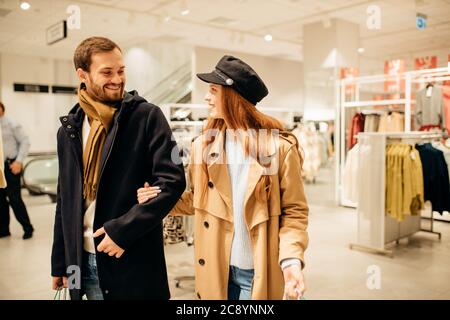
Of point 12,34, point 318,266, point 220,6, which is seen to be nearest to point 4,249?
point 12,34

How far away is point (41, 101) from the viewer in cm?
1077

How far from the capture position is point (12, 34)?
3.52 m

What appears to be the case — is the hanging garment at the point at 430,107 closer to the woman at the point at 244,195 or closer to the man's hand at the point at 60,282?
the woman at the point at 244,195

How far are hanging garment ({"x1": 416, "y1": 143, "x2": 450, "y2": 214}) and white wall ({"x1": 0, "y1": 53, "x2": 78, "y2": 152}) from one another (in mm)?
8528

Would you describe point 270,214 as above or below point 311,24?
below

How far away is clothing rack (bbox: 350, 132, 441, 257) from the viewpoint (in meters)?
4.02

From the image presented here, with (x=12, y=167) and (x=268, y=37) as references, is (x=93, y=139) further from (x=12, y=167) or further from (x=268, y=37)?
(x=268, y=37)

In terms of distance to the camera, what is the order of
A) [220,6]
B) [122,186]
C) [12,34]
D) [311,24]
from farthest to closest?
[311,24] < [220,6] < [12,34] < [122,186]

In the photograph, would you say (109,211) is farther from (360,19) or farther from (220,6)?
(360,19)

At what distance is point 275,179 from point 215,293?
463 mm

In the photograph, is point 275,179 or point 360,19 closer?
point 275,179

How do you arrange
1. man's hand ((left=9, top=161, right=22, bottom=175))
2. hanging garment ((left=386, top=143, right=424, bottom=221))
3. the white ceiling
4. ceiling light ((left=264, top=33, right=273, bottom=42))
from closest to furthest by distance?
1. hanging garment ((left=386, top=143, right=424, bottom=221))
2. man's hand ((left=9, top=161, right=22, bottom=175))
3. the white ceiling
4. ceiling light ((left=264, top=33, right=273, bottom=42))

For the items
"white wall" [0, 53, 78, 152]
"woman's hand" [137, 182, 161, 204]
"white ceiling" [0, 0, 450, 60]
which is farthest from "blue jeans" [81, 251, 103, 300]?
"white wall" [0, 53, 78, 152]

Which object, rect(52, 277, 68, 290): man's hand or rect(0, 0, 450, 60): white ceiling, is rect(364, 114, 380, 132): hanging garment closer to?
rect(0, 0, 450, 60): white ceiling
